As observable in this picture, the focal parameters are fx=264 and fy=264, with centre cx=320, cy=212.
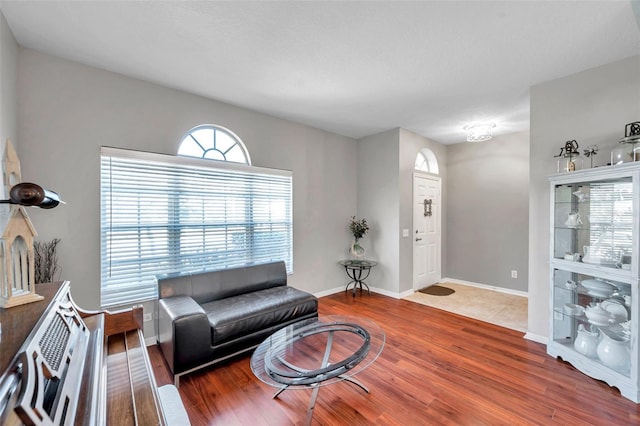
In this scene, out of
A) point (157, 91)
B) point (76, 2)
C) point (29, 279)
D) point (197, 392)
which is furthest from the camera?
point (157, 91)

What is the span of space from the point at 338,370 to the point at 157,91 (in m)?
3.18

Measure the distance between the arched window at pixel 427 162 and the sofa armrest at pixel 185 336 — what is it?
430 cm

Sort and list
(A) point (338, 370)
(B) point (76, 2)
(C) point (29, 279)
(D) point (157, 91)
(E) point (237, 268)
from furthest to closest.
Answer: (E) point (237, 268), (D) point (157, 91), (B) point (76, 2), (A) point (338, 370), (C) point (29, 279)

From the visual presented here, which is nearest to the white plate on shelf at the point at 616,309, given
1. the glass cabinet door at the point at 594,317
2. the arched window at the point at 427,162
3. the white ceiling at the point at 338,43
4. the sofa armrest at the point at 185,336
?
the glass cabinet door at the point at 594,317


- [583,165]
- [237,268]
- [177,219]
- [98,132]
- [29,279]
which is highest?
[98,132]

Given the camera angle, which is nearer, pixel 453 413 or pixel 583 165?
pixel 453 413

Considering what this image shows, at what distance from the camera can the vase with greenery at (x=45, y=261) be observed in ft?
6.88

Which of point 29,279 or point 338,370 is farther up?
point 29,279

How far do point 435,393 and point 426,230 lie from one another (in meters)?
3.23

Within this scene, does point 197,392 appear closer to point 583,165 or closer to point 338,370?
point 338,370

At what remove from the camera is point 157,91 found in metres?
2.83

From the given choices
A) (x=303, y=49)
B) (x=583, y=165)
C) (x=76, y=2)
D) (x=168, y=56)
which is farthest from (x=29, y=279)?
(x=583, y=165)

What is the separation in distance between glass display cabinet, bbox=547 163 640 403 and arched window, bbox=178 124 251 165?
350 cm

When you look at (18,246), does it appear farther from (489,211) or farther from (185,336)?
(489,211)
